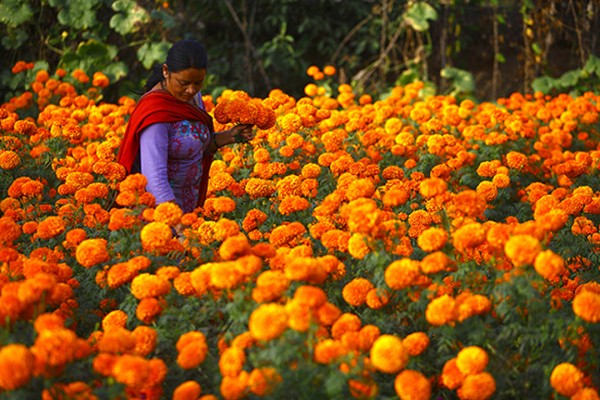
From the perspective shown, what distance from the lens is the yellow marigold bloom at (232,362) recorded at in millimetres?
1990

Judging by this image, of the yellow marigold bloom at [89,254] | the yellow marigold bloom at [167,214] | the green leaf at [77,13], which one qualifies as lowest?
the yellow marigold bloom at [89,254]

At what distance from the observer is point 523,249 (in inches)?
85.3

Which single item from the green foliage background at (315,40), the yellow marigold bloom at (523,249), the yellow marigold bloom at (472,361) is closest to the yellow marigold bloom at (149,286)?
the yellow marigold bloom at (472,361)

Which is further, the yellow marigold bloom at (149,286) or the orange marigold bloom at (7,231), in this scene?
the orange marigold bloom at (7,231)

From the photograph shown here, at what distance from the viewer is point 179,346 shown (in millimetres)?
2061

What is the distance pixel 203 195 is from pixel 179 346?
1728 mm

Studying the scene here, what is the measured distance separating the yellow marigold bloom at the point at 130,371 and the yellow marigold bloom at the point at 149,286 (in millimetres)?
376

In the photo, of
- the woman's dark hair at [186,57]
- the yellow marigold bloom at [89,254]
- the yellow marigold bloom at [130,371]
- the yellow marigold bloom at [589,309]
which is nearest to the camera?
the yellow marigold bloom at [130,371]

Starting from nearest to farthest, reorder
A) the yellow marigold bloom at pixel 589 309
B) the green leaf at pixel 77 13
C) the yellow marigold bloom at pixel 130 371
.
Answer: the yellow marigold bloom at pixel 130 371, the yellow marigold bloom at pixel 589 309, the green leaf at pixel 77 13

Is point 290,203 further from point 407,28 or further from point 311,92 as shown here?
point 407,28

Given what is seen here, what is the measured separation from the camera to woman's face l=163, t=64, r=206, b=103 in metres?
3.19

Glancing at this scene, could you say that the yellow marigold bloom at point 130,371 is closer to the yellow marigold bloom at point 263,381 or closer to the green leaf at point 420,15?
A: the yellow marigold bloom at point 263,381

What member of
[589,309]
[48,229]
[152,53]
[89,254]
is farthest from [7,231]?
[152,53]

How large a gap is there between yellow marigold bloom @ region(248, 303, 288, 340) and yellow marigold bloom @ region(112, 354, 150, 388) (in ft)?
0.93
